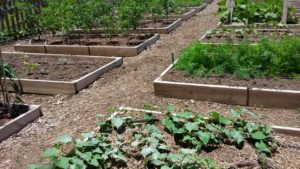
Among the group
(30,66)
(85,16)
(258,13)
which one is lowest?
(30,66)

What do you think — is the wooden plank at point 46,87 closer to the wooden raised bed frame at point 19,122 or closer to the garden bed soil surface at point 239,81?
the wooden raised bed frame at point 19,122

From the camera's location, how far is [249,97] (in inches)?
183

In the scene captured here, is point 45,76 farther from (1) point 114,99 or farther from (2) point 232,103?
(2) point 232,103

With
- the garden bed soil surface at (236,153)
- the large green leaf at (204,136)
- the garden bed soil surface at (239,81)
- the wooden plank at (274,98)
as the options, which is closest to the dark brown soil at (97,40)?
the garden bed soil surface at (239,81)

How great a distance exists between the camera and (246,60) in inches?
208

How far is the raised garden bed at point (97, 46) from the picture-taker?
25.0 feet

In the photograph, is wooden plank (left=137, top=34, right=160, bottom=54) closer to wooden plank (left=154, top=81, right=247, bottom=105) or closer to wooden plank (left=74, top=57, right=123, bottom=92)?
wooden plank (left=74, top=57, right=123, bottom=92)

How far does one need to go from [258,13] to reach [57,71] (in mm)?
5568

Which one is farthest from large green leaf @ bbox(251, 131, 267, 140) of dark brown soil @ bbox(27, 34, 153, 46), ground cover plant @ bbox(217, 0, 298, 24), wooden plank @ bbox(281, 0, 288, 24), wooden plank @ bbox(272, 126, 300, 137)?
ground cover plant @ bbox(217, 0, 298, 24)

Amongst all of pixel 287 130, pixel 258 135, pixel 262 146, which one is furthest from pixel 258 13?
pixel 262 146

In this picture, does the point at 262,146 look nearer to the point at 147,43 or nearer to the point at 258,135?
the point at 258,135

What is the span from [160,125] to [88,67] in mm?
3059

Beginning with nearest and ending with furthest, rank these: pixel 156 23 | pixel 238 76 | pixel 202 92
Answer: pixel 202 92 → pixel 238 76 → pixel 156 23

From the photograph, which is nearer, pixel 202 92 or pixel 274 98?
pixel 274 98
